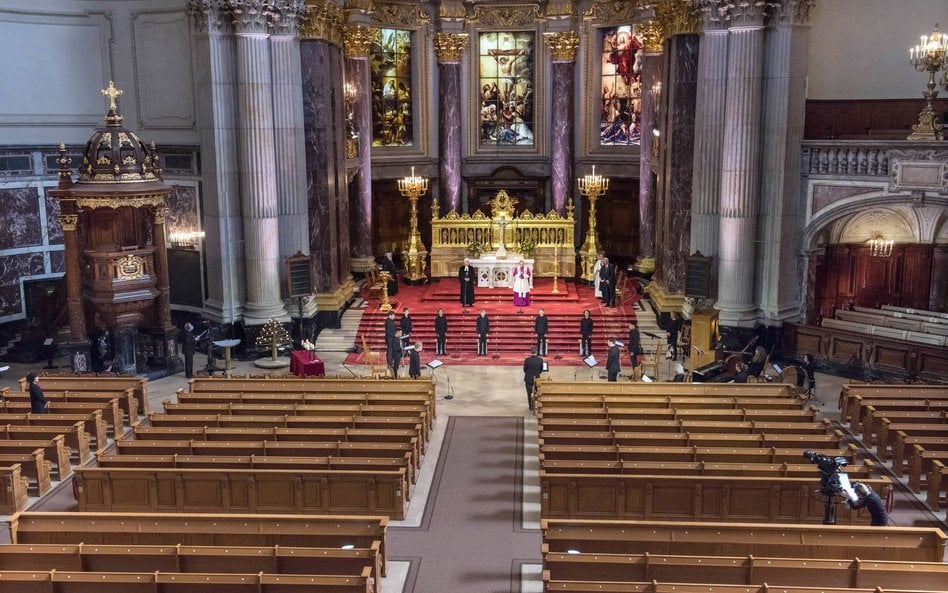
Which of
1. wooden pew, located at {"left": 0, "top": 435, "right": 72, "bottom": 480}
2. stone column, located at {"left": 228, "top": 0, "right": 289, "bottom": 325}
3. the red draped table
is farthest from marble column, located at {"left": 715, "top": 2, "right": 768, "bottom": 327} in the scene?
wooden pew, located at {"left": 0, "top": 435, "right": 72, "bottom": 480}

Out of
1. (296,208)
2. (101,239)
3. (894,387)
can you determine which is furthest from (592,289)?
(101,239)

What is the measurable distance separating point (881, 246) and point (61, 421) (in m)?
19.9

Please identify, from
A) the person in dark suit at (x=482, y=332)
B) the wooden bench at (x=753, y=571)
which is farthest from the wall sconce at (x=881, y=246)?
the wooden bench at (x=753, y=571)

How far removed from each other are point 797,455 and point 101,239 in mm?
Result: 17285

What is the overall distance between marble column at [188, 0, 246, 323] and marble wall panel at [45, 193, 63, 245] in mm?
4324

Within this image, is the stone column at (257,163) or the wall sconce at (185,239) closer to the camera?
the stone column at (257,163)

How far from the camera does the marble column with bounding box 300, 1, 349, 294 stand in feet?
82.9

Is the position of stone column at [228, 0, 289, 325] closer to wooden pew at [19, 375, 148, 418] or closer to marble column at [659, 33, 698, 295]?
wooden pew at [19, 375, 148, 418]

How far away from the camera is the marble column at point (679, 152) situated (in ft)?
82.3

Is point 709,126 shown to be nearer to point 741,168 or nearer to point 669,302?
point 741,168

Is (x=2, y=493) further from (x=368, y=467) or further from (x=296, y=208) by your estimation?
(x=296, y=208)

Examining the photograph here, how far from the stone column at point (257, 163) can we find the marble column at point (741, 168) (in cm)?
1174

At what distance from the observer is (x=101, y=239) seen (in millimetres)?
23156

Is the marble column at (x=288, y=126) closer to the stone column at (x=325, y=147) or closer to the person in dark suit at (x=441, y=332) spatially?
the stone column at (x=325, y=147)
